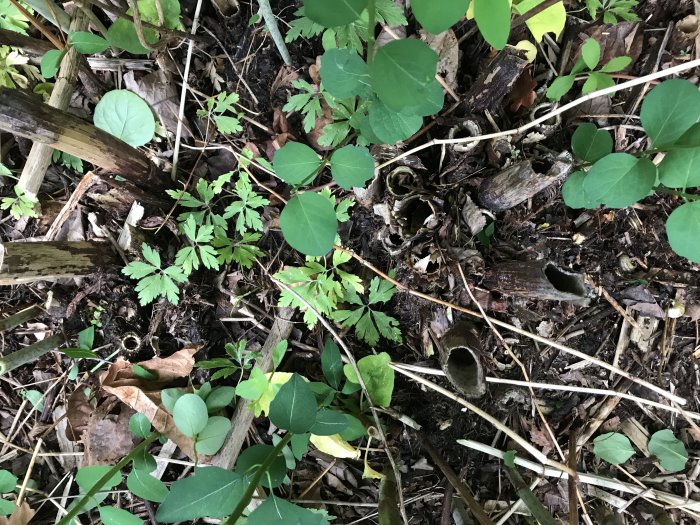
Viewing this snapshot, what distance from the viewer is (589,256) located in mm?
1671

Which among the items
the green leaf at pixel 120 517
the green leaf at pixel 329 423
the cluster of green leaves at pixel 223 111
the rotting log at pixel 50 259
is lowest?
the green leaf at pixel 120 517

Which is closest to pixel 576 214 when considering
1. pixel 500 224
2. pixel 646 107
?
pixel 500 224

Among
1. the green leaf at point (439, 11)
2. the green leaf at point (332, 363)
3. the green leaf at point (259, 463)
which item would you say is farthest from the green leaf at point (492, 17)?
the green leaf at point (259, 463)

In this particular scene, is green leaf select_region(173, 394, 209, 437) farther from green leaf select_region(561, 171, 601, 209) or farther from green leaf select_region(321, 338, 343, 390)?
green leaf select_region(561, 171, 601, 209)

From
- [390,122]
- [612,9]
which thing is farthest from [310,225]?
[612,9]

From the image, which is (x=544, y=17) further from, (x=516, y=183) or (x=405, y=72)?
(x=405, y=72)

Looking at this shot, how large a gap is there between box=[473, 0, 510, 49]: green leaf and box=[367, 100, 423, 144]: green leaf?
0.81 feet

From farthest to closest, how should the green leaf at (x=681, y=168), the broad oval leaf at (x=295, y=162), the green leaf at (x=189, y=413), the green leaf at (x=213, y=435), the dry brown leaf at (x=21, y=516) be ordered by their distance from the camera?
the dry brown leaf at (x=21, y=516)
the green leaf at (x=213, y=435)
the green leaf at (x=189, y=413)
the broad oval leaf at (x=295, y=162)
the green leaf at (x=681, y=168)

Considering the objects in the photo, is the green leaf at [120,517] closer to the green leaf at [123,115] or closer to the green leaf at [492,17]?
the green leaf at [123,115]

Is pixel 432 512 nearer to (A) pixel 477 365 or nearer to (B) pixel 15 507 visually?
(A) pixel 477 365

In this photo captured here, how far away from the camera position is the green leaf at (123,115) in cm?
160

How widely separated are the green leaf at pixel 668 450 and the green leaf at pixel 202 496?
5.46 feet

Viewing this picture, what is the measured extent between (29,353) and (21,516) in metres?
0.77

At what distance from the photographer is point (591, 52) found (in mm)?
1526
